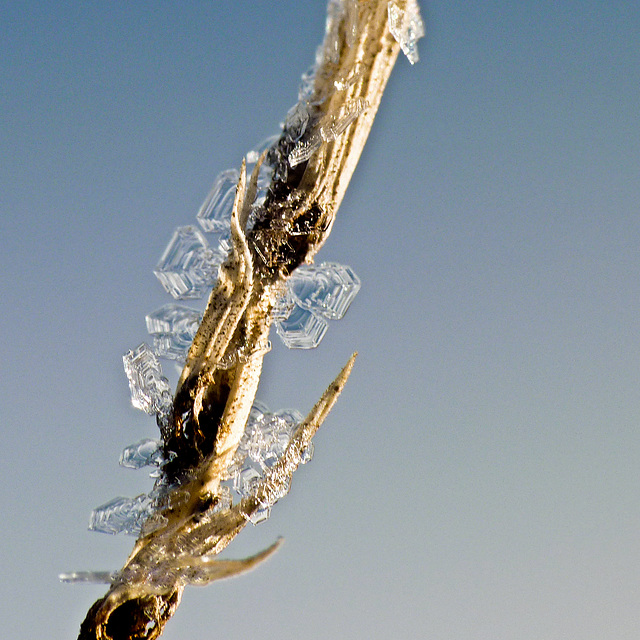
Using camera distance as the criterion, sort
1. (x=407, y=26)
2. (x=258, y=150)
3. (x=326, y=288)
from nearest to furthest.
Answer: (x=407, y=26) < (x=258, y=150) < (x=326, y=288)

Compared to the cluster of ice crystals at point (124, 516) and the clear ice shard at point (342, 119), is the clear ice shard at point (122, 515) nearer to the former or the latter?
the cluster of ice crystals at point (124, 516)

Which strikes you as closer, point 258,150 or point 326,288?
point 258,150

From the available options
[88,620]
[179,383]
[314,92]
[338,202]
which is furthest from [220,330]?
[88,620]

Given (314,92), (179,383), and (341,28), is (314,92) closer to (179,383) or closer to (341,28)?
(341,28)

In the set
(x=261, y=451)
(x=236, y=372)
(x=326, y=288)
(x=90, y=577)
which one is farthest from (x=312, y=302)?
(x=90, y=577)

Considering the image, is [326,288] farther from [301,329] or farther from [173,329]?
[173,329]

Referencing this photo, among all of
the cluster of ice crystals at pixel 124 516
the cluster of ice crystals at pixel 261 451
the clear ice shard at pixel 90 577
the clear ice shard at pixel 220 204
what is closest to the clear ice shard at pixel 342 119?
the clear ice shard at pixel 220 204
